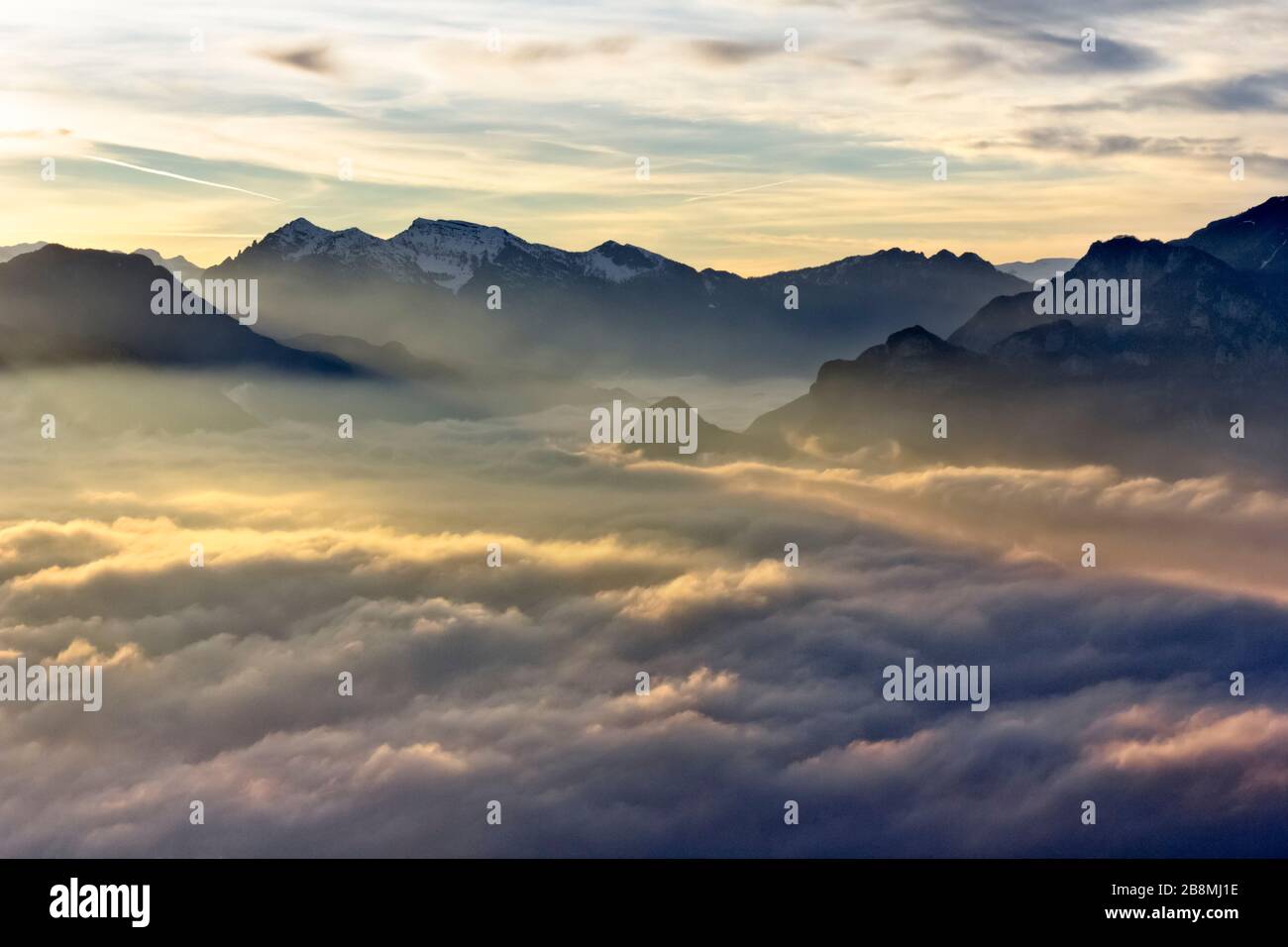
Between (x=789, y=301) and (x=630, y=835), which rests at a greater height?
(x=789, y=301)

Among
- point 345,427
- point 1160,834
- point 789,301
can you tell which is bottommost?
point 1160,834

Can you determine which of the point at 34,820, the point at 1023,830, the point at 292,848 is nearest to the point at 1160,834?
the point at 1023,830

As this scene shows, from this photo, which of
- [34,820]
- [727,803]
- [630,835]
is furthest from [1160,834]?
[34,820]

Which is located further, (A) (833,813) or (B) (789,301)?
(A) (833,813)

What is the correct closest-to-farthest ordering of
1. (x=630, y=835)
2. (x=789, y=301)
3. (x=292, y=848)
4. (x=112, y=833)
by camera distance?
(x=789, y=301) < (x=292, y=848) < (x=112, y=833) < (x=630, y=835)

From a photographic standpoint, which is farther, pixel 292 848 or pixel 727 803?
pixel 727 803

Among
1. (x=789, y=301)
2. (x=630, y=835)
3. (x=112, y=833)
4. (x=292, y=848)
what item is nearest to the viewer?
(x=789, y=301)

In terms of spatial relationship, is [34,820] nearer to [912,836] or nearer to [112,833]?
[112,833]

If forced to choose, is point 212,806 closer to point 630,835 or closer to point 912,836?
point 630,835

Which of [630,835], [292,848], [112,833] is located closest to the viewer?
[292,848]
